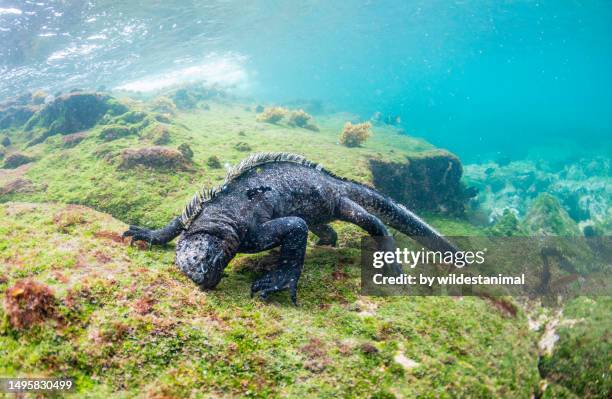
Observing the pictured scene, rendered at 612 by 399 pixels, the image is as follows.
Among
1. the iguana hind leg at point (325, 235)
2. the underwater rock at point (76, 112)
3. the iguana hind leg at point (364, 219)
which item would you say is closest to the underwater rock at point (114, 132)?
the underwater rock at point (76, 112)

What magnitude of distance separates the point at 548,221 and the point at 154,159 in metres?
13.5

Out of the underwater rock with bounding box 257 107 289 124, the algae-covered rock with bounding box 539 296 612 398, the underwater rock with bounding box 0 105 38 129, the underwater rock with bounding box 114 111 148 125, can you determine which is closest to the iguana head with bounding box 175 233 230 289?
the algae-covered rock with bounding box 539 296 612 398

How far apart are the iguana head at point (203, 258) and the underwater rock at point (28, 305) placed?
1.33m

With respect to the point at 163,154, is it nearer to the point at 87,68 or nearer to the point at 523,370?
the point at 523,370

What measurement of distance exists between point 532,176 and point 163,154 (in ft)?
95.7

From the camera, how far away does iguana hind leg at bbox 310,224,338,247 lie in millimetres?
5676

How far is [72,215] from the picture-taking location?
484 cm

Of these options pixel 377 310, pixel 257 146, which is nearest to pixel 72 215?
pixel 377 310

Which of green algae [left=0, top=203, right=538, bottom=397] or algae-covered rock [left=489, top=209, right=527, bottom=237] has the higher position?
green algae [left=0, top=203, right=538, bottom=397]

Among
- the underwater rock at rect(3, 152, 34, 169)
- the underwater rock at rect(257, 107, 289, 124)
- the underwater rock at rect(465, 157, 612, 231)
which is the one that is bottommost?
the underwater rock at rect(465, 157, 612, 231)

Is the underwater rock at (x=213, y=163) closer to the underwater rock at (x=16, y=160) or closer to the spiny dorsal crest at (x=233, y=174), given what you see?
the spiny dorsal crest at (x=233, y=174)

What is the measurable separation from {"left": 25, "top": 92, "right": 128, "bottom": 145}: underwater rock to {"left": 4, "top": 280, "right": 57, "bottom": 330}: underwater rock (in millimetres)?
15454

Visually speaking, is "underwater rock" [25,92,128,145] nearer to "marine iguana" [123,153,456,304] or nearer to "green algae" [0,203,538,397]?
"green algae" [0,203,538,397]

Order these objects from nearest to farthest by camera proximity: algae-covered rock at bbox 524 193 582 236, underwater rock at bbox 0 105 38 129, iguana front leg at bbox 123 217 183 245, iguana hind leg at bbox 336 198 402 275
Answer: iguana front leg at bbox 123 217 183 245 < iguana hind leg at bbox 336 198 402 275 < algae-covered rock at bbox 524 193 582 236 < underwater rock at bbox 0 105 38 129
